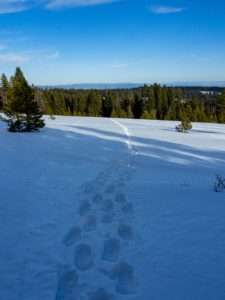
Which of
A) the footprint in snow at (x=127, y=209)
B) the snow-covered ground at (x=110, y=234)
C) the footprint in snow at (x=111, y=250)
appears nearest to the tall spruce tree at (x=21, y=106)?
the snow-covered ground at (x=110, y=234)

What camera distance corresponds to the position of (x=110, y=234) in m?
4.59

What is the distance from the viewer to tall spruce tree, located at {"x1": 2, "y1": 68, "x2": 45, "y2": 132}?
1858cm

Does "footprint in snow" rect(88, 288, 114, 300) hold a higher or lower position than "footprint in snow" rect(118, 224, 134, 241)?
lower

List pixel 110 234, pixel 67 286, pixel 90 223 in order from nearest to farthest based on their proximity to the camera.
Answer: pixel 67 286 → pixel 110 234 → pixel 90 223

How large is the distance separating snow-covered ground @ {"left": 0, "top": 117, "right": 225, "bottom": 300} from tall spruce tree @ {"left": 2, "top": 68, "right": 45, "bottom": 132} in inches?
395

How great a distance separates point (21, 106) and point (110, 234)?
50.9ft

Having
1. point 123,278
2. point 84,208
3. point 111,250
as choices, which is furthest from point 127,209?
point 123,278

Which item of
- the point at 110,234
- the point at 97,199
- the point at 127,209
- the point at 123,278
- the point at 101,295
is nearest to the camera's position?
the point at 101,295

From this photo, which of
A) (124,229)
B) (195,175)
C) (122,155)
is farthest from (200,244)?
(122,155)

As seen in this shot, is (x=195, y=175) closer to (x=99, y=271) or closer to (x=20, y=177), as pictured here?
(x=20, y=177)

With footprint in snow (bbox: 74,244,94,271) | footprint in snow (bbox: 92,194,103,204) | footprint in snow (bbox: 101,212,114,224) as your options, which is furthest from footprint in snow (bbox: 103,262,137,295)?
footprint in snow (bbox: 92,194,103,204)

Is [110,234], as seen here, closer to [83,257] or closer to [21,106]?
[83,257]

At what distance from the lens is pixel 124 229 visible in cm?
478

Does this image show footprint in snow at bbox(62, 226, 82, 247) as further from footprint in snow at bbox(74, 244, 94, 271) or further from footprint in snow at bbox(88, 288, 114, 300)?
footprint in snow at bbox(88, 288, 114, 300)
